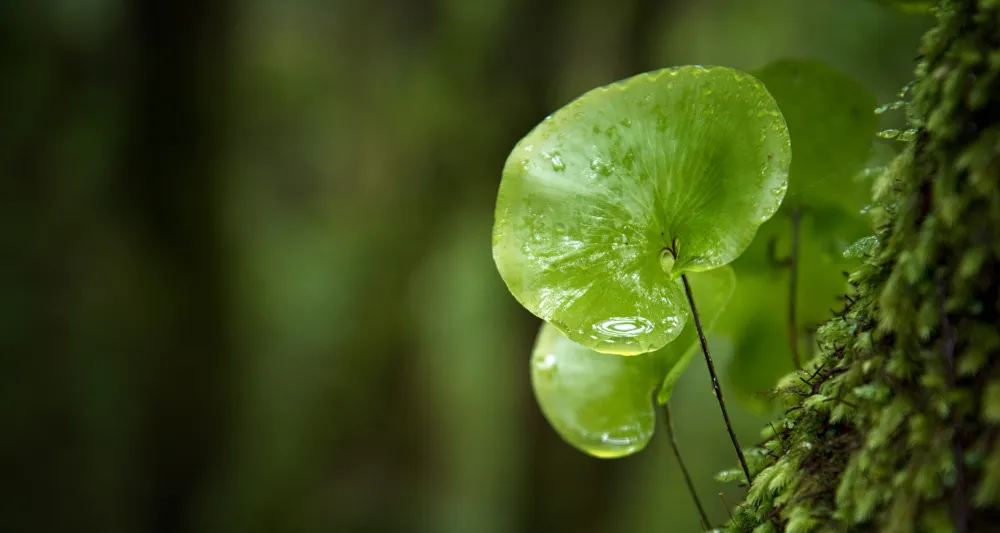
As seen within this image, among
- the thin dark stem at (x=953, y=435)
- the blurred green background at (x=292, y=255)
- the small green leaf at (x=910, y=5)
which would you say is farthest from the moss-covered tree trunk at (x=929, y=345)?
the blurred green background at (x=292, y=255)

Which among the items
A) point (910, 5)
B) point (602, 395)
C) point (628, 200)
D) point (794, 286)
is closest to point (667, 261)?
point (628, 200)

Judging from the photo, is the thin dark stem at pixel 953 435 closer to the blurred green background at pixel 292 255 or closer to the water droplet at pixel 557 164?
the water droplet at pixel 557 164

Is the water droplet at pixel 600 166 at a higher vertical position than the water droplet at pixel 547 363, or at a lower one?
higher

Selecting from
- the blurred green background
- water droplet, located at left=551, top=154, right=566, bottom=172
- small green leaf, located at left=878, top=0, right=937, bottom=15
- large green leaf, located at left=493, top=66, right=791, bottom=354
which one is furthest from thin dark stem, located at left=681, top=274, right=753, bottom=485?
the blurred green background

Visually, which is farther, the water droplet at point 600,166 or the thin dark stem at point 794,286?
the thin dark stem at point 794,286

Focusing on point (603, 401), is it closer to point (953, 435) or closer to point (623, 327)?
point (623, 327)

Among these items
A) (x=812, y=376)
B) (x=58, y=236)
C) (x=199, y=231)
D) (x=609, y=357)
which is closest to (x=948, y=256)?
(x=812, y=376)

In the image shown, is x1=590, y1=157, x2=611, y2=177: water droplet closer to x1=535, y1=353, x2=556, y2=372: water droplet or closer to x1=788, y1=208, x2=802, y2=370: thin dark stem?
x1=535, y1=353, x2=556, y2=372: water droplet
